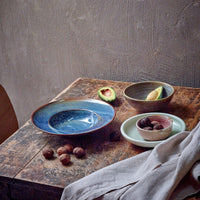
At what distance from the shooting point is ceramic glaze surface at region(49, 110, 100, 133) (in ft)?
3.62

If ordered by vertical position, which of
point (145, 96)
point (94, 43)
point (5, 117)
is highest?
point (94, 43)

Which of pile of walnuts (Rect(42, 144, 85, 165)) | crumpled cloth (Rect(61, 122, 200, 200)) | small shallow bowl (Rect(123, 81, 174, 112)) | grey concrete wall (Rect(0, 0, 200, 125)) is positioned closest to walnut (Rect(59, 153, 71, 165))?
pile of walnuts (Rect(42, 144, 85, 165))

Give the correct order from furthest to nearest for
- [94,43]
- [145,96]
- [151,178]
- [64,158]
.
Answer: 1. [94,43]
2. [145,96]
3. [64,158]
4. [151,178]

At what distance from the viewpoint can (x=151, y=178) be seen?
0.76 meters

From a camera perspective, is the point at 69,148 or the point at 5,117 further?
the point at 5,117

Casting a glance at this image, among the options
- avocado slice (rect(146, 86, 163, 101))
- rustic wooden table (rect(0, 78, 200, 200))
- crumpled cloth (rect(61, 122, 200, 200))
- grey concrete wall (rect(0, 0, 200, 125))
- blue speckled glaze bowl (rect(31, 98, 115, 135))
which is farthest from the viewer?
grey concrete wall (rect(0, 0, 200, 125))

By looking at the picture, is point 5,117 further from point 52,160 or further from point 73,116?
point 52,160

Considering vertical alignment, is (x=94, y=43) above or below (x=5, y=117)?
above

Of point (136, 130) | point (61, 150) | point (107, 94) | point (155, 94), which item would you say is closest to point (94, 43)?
point (107, 94)

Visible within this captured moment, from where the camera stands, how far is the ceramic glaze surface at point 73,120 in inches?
43.5

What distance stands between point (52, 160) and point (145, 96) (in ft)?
1.74

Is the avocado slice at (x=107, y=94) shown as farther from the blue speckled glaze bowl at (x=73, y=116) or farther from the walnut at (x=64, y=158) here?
the walnut at (x=64, y=158)

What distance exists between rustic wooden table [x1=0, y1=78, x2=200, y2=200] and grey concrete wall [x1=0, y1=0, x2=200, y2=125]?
14.0 inches

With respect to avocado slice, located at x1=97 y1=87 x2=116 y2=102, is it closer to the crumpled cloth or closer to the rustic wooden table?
the rustic wooden table
